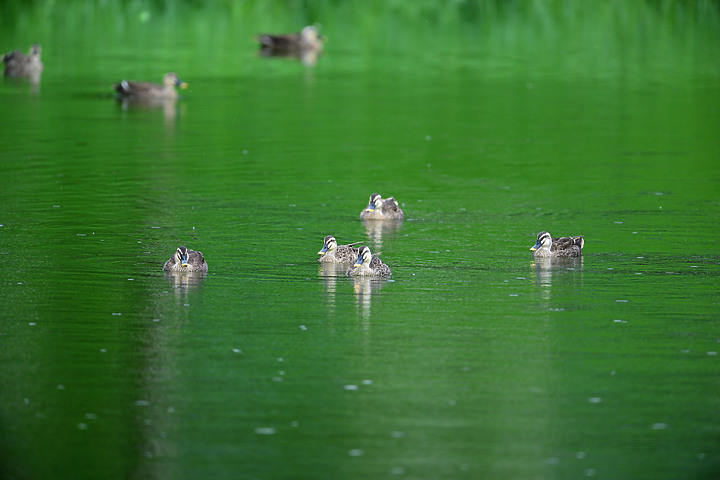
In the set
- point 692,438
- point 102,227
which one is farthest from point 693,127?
point 692,438

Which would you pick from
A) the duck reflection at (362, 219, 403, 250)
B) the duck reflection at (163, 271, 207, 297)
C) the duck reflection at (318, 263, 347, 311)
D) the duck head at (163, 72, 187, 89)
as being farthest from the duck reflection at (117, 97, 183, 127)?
the duck reflection at (163, 271, 207, 297)

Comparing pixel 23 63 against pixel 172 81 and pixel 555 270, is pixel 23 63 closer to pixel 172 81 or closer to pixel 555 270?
pixel 172 81

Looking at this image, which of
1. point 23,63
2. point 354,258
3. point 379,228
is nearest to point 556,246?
point 354,258

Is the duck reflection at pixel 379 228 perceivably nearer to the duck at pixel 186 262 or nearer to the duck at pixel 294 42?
the duck at pixel 186 262

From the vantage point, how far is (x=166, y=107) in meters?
30.7

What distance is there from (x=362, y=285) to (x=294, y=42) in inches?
1101

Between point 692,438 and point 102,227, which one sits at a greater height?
point 102,227

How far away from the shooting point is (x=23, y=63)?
3459 cm

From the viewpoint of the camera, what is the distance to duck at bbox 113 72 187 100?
3055 cm

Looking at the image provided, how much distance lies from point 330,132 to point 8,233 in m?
10.5

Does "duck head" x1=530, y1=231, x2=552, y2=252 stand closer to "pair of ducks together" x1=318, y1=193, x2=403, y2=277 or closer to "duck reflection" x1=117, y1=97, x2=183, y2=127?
"pair of ducks together" x1=318, y1=193, x2=403, y2=277

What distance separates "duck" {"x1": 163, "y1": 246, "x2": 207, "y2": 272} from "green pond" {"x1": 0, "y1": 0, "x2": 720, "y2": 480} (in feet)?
0.45

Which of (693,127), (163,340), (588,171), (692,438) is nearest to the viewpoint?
(692,438)

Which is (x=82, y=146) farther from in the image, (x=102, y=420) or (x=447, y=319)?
(x=102, y=420)
